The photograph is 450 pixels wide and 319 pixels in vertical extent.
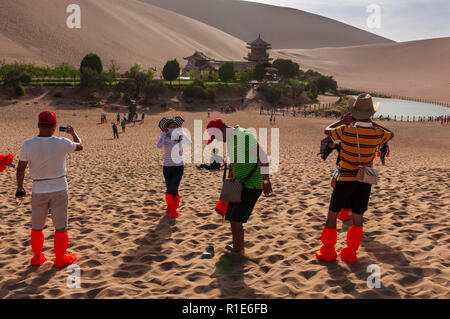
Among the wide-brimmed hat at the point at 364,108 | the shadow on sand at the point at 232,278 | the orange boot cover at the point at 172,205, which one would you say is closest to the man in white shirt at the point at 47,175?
the shadow on sand at the point at 232,278

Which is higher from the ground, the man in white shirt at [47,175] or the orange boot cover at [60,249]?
the man in white shirt at [47,175]

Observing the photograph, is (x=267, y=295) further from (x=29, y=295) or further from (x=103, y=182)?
(x=103, y=182)

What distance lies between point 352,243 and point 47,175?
147 inches

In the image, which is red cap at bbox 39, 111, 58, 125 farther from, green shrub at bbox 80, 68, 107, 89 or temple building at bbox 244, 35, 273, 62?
temple building at bbox 244, 35, 273, 62

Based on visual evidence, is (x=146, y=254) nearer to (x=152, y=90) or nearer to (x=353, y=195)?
(x=353, y=195)

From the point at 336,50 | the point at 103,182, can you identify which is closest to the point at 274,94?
the point at 103,182

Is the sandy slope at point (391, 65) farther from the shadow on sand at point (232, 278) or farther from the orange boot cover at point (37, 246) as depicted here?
the orange boot cover at point (37, 246)

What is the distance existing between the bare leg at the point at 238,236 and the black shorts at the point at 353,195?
122cm

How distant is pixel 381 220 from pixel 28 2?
122019 mm

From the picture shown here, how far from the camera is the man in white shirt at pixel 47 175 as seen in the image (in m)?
3.96

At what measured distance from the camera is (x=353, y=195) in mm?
4148

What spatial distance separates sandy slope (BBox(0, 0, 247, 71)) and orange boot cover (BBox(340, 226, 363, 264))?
295ft

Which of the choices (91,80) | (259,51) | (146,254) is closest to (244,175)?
(146,254)

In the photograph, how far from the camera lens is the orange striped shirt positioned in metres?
4.00
